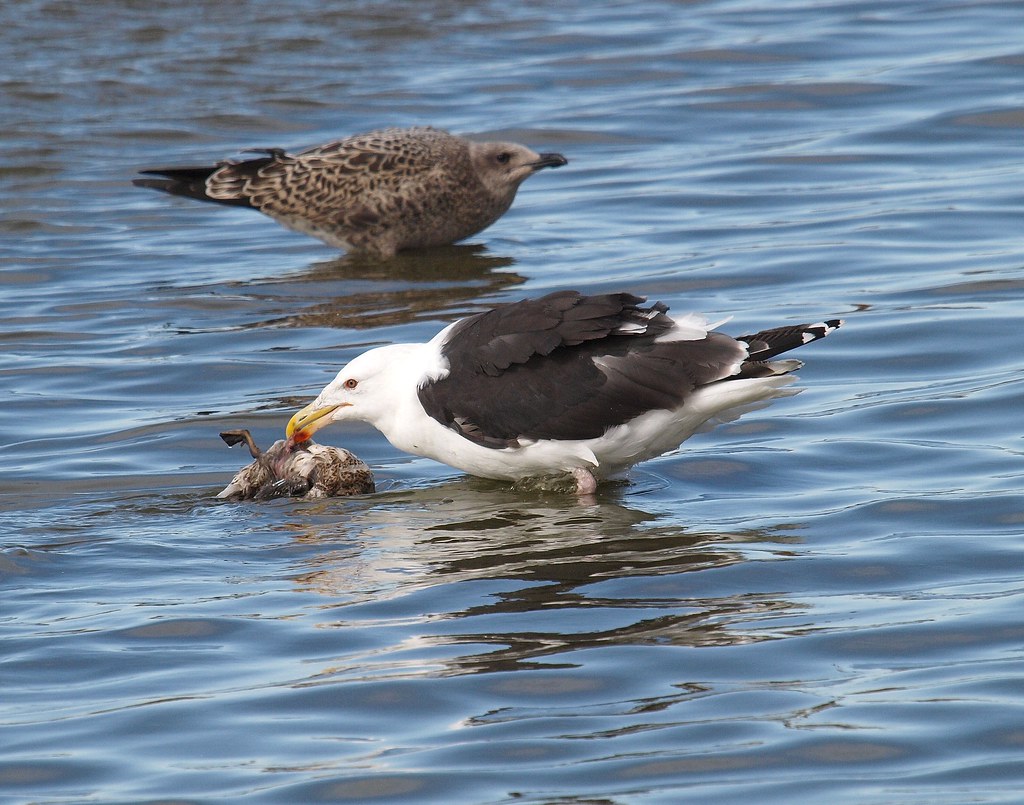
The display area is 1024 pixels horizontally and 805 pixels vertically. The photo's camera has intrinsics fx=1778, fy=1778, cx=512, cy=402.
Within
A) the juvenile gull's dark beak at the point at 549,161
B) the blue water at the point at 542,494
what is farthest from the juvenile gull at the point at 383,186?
the blue water at the point at 542,494

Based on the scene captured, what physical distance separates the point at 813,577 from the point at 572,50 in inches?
594

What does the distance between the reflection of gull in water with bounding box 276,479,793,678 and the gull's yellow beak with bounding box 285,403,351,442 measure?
425 millimetres

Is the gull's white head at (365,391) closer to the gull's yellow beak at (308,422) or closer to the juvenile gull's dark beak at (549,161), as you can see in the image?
the gull's yellow beak at (308,422)

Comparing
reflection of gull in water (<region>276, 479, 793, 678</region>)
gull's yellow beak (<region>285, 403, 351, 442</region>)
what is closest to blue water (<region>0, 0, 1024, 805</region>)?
reflection of gull in water (<region>276, 479, 793, 678</region>)

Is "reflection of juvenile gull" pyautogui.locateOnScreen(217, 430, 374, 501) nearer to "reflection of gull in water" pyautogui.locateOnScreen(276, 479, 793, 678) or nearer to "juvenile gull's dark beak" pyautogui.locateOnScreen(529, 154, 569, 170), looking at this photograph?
"reflection of gull in water" pyautogui.locateOnScreen(276, 479, 793, 678)

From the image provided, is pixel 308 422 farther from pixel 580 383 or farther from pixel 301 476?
pixel 580 383

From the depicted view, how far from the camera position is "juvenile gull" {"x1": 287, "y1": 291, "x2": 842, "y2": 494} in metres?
7.82

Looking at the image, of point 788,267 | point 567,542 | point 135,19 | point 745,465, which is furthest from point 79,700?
point 135,19

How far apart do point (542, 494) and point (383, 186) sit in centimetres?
547

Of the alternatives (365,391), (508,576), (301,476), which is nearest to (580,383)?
(365,391)

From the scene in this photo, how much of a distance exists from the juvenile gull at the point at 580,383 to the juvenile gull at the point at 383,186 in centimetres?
540

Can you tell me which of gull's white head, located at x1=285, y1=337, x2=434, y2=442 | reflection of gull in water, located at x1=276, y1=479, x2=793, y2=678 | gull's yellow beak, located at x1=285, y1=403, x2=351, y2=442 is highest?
gull's white head, located at x1=285, y1=337, x2=434, y2=442

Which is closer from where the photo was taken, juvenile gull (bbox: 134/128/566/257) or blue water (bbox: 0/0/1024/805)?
blue water (bbox: 0/0/1024/805)

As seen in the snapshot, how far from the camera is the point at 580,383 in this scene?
7895 millimetres
